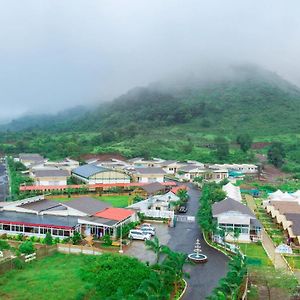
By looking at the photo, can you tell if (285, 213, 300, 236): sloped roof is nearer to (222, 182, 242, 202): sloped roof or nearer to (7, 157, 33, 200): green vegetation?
(222, 182, 242, 202): sloped roof

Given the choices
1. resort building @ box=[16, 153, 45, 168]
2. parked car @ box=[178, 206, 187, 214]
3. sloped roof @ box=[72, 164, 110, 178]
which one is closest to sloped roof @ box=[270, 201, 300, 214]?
parked car @ box=[178, 206, 187, 214]

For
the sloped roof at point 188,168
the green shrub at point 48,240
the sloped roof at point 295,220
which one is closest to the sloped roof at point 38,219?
the green shrub at point 48,240

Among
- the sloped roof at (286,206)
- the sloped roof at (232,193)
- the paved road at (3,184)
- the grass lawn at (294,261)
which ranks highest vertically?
the sloped roof at (286,206)

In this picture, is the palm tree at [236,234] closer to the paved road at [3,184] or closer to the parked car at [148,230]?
the parked car at [148,230]

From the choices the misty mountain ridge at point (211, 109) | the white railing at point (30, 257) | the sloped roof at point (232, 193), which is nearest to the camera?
the white railing at point (30, 257)

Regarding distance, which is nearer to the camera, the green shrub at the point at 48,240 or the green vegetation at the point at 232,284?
the green vegetation at the point at 232,284

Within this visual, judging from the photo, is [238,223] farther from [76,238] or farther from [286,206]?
[76,238]

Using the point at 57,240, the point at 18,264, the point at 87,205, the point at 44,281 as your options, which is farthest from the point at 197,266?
the point at 87,205

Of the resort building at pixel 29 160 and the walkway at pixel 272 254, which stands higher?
the walkway at pixel 272 254

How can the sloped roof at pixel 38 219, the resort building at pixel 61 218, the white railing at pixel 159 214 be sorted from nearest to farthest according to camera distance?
the resort building at pixel 61 218
the sloped roof at pixel 38 219
the white railing at pixel 159 214
